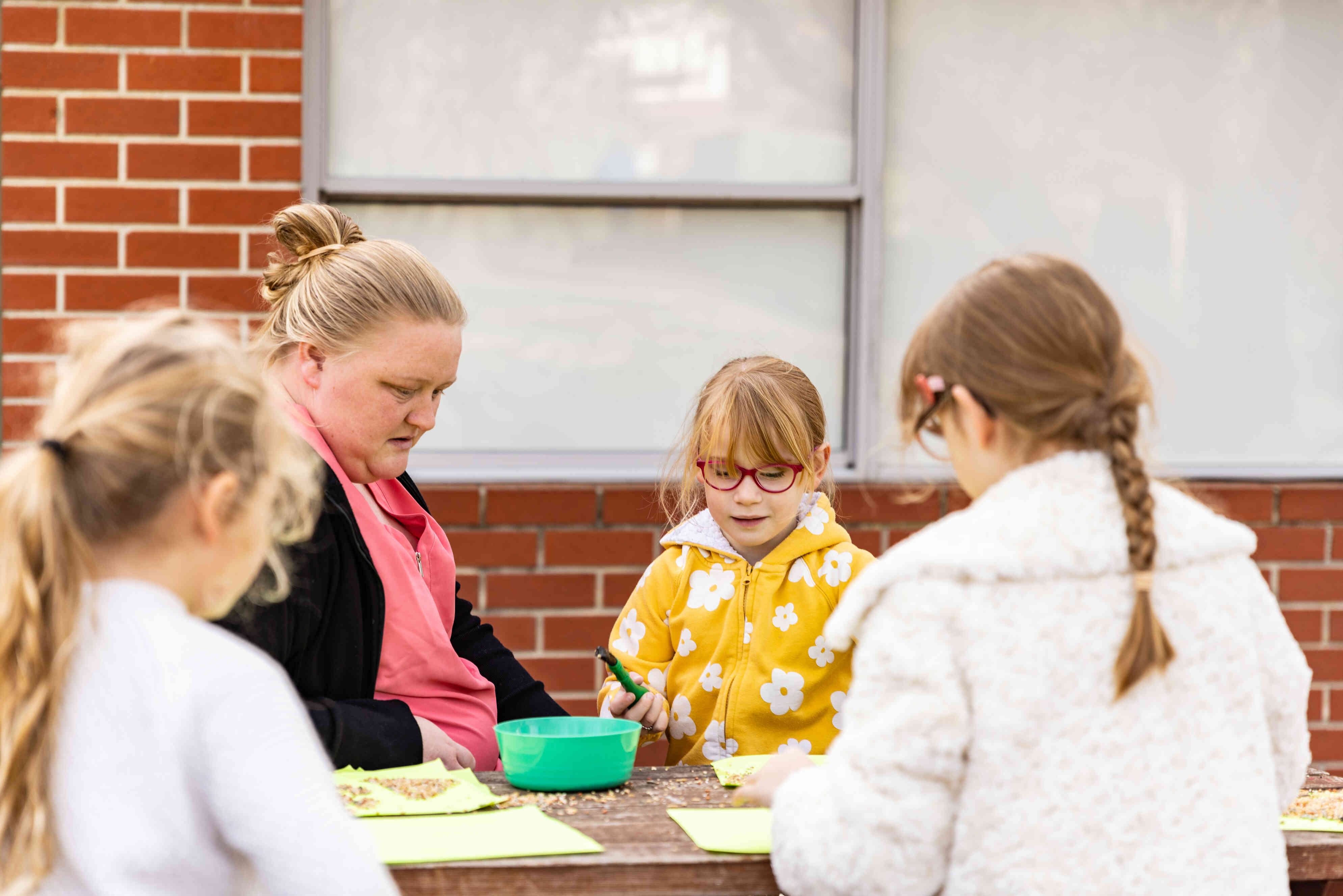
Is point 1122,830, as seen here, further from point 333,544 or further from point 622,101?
point 622,101

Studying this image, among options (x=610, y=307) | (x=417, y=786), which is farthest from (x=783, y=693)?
(x=610, y=307)

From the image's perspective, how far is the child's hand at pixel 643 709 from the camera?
206cm

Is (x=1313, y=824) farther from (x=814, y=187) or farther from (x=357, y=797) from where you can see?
(x=814, y=187)

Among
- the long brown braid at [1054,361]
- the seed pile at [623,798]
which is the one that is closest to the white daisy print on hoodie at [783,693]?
the seed pile at [623,798]

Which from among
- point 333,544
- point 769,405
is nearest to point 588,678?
point 769,405

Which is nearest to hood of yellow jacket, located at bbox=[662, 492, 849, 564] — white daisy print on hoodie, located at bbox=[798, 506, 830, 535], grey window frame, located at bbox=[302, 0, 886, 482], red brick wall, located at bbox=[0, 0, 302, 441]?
white daisy print on hoodie, located at bbox=[798, 506, 830, 535]

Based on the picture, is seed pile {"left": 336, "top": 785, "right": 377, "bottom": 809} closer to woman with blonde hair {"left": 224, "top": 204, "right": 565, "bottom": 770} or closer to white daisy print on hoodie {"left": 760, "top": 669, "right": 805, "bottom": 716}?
woman with blonde hair {"left": 224, "top": 204, "right": 565, "bottom": 770}

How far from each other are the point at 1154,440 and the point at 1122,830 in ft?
7.62

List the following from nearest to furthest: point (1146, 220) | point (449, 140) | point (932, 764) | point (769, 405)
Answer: point (932, 764), point (769, 405), point (449, 140), point (1146, 220)

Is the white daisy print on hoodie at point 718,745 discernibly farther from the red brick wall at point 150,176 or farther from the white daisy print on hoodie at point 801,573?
the red brick wall at point 150,176

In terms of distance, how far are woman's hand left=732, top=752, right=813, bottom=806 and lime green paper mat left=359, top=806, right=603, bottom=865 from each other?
21 cm

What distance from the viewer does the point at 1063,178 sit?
3451 millimetres

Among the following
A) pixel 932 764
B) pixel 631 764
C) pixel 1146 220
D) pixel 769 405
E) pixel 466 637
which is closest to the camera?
pixel 932 764

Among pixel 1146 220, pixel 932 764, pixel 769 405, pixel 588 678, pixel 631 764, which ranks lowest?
pixel 588 678
